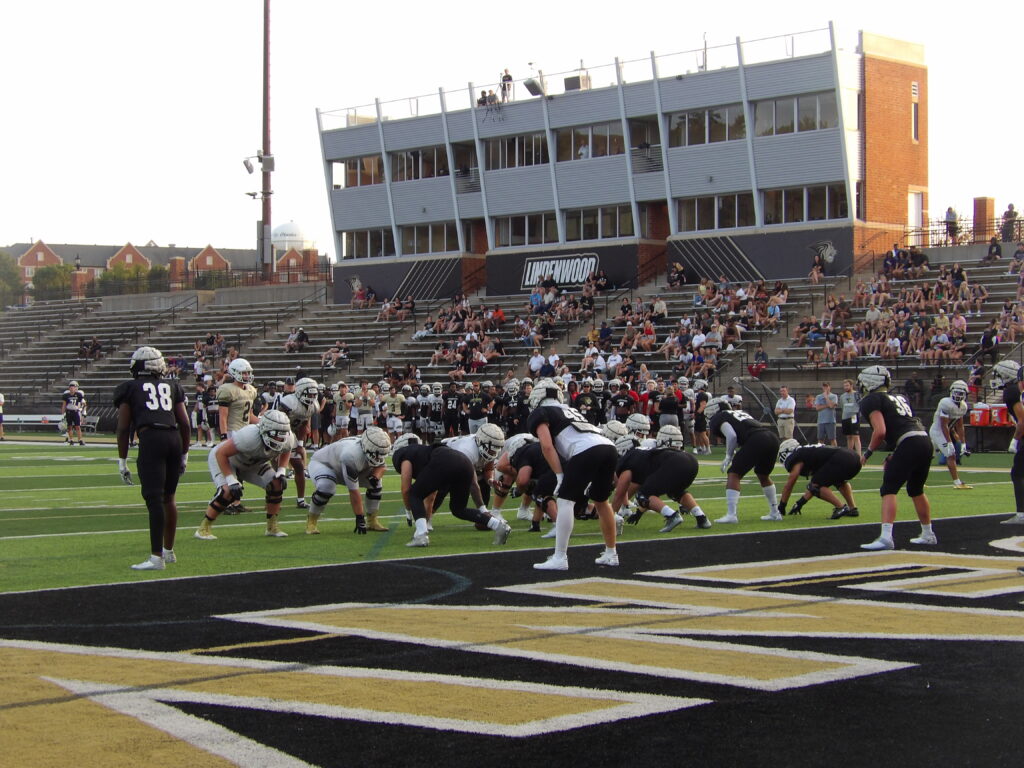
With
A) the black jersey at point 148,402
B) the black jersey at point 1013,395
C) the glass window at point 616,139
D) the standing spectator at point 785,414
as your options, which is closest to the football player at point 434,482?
the black jersey at point 148,402

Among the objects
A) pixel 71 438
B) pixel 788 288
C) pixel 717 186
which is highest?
pixel 717 186

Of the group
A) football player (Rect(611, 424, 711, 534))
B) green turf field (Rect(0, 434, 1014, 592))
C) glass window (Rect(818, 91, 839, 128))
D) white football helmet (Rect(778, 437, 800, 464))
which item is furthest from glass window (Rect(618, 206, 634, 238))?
football player (Rect(611, 424, 711, 534))

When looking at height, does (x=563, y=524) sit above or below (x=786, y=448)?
above

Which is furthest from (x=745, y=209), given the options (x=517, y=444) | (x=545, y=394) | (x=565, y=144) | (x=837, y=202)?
(x=545, y=394)

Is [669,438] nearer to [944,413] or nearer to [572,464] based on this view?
[572,464]

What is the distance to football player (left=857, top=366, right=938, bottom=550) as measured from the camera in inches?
505

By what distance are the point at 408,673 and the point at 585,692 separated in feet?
3.42

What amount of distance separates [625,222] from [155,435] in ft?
124

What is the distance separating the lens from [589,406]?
3108cm

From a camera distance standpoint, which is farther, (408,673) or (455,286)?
(455,286)

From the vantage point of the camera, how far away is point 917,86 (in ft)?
145

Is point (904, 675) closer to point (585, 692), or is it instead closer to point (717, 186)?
point (585, 692)

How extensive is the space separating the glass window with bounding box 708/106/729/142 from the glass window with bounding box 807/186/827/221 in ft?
12.1

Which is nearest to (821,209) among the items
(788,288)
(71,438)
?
(788,288)
